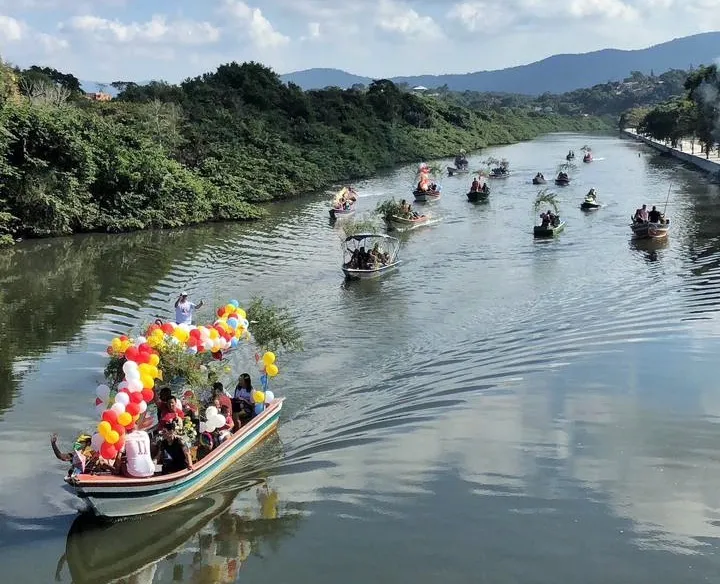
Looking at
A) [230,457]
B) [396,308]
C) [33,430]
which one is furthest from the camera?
[396,308]

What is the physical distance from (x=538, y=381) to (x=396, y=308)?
8.34 metres

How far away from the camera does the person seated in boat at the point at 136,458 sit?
12.5m

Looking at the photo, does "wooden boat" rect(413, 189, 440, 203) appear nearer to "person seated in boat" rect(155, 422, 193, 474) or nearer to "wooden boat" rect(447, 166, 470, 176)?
"wooden boat" rect(447, 166, 470, 176)

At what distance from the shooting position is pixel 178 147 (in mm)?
53625

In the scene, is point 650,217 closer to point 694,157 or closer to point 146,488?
point 146,488

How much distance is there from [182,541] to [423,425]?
19.6 feet

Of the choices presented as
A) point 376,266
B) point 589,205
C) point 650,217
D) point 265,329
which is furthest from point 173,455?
point 589,205

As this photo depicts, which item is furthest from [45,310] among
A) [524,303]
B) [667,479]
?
[667,479]

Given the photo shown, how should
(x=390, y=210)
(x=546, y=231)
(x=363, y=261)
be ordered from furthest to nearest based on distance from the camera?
(x=390, y=210) < (x=546, y=231) < (x=363, y=261)

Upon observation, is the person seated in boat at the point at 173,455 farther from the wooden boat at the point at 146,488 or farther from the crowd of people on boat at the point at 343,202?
the crowd of people on boat at the point at 343,202

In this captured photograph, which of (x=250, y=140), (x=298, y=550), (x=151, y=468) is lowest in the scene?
(x=298, y=550)

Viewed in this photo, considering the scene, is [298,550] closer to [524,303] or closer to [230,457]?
[230,457]

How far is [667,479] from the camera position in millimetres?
13719

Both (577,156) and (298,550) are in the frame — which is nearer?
(298,550)
